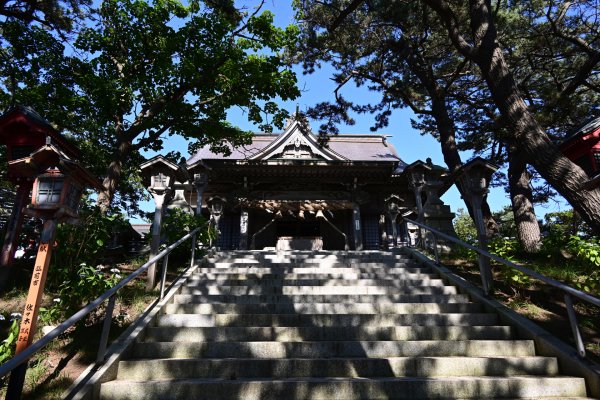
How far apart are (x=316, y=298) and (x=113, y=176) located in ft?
22.4

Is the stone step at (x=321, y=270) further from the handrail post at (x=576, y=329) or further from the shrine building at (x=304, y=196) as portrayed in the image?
the shrine building at (x=304, y=196)

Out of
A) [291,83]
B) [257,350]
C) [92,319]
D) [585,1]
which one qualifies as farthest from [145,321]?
[585,1]

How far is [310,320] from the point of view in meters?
4.44

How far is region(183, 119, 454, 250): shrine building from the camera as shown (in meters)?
12.4

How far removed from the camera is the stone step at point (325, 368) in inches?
136

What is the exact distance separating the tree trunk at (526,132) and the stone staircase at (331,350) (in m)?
2.60

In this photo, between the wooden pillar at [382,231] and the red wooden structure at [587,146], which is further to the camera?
the wooden pillar at [382,231]

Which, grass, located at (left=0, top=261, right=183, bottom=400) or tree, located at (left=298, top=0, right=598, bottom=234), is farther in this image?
tree, located at (left=298, top=0, right=598, bottom=234)

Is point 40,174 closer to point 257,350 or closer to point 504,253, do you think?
point 257,350

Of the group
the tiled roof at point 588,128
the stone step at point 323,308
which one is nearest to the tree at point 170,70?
the stone step at point 323,308

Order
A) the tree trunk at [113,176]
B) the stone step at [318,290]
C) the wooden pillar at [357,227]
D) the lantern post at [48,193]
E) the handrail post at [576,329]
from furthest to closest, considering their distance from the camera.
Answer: the wooden pillar at [357,227]
the tree trunk at [113,176]
the stone step at [318,290]
the handrail post at [576,329]
the lantern post at [48,193]

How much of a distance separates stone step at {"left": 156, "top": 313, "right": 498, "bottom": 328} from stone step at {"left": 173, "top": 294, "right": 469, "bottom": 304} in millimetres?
626

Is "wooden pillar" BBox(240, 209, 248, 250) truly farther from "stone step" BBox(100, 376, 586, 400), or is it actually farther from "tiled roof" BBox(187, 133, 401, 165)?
Answer: "stone step" BBox(100, 376, 586, 400)

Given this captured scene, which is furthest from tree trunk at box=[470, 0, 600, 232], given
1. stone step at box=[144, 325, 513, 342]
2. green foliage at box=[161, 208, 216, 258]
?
green foliage at box=[161, 208, 216, 258]
